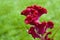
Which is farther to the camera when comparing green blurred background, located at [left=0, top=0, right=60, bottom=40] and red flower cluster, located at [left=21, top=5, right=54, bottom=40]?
green blurred background, located at [left=0, top=0, right=60, bottom=40]

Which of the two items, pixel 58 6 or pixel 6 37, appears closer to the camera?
pixel 6 37

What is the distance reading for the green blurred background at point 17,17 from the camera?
3.21 metres

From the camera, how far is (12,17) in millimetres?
3744

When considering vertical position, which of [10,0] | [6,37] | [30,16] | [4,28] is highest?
[10,0]

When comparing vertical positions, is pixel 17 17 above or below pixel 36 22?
above

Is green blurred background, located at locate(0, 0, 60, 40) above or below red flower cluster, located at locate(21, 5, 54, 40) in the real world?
above

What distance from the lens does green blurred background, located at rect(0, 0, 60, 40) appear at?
10.5ft

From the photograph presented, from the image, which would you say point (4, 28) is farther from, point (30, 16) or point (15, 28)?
point (30, 16)

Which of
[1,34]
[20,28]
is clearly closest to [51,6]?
[20,28]

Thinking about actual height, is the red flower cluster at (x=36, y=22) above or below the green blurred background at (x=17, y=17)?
below

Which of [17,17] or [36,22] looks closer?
[36,22]

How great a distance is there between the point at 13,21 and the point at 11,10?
1.30 feet

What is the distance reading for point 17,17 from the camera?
369 centimetres

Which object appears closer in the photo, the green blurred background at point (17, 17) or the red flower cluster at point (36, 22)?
the red flower cluster at point (36, 22)
